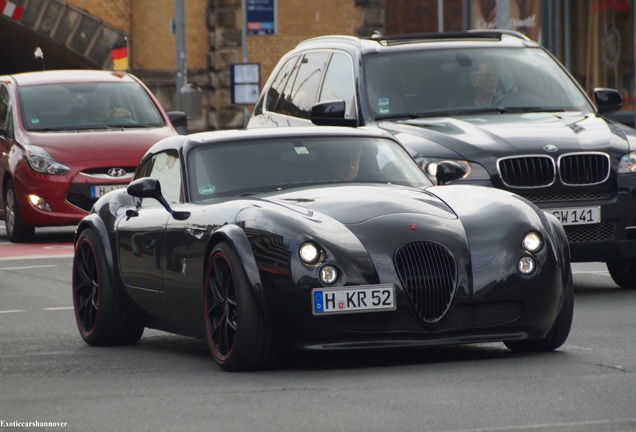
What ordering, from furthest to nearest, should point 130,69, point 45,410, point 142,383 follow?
1. point 130,69
2. point 142,383
3. point 45,410

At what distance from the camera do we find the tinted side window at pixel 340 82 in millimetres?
14328

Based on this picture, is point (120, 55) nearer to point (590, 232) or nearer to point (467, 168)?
point (467, 168)

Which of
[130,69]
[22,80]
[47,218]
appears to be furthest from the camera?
[130,69]

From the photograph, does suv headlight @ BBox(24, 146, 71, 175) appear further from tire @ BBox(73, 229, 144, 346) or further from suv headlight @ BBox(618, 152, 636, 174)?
tire @ BBox(73, 229, 144, 346)

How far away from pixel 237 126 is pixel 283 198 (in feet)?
110

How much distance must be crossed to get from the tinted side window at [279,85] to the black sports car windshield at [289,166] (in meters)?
5.97

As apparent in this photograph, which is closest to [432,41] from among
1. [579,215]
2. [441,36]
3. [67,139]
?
[441,36]

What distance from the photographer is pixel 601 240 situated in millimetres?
12422

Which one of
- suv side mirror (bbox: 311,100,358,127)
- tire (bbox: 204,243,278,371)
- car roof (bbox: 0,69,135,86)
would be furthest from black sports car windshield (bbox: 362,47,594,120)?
car roof (bbox: 0,69,135,86)

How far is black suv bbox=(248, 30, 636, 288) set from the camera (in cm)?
1238

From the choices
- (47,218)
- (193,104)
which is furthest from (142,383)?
(193,104)

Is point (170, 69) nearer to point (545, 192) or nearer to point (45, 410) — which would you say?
point (545, 192)

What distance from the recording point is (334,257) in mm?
8336

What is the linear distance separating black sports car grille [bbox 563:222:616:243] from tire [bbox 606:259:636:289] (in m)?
0.68
